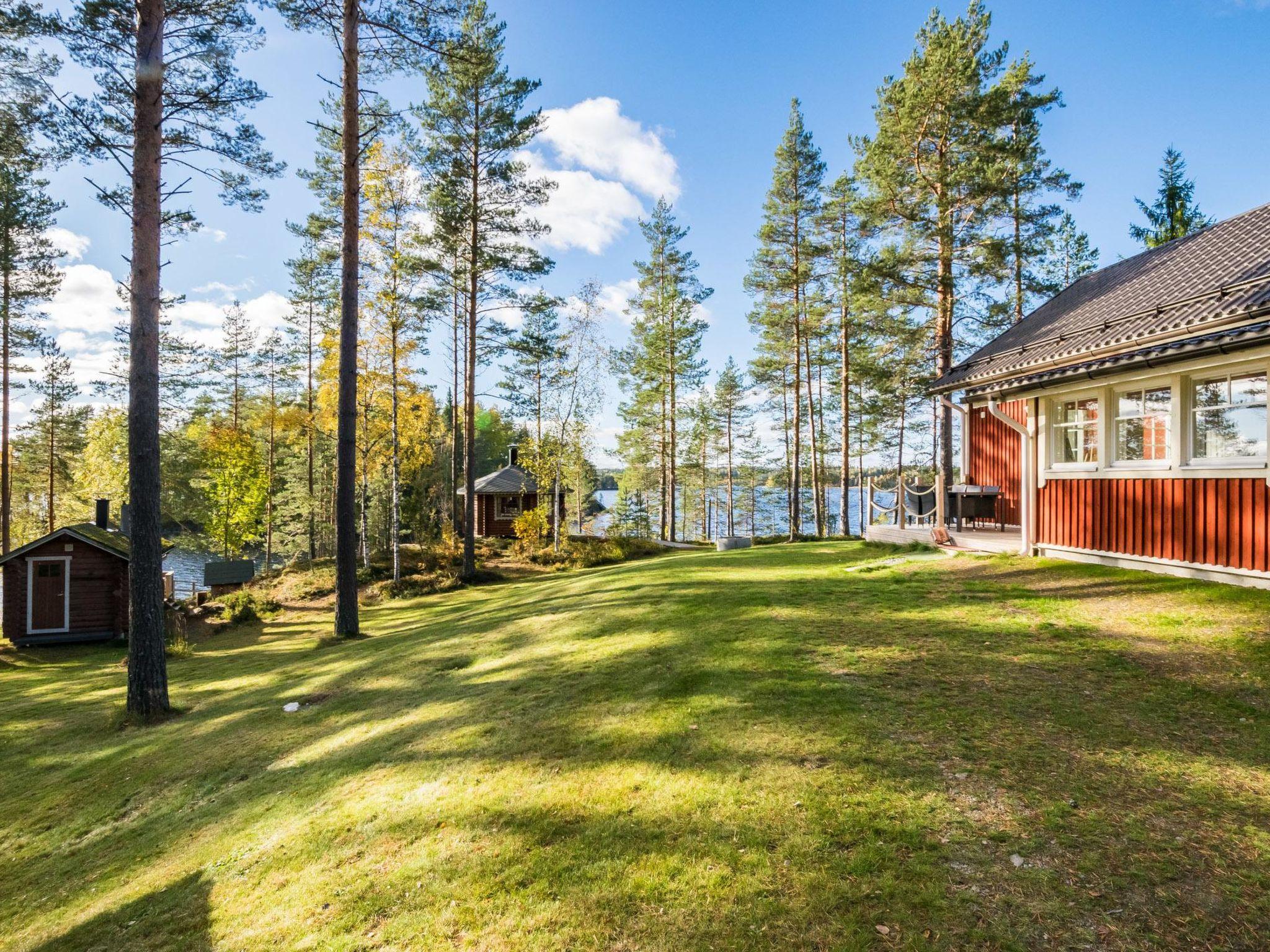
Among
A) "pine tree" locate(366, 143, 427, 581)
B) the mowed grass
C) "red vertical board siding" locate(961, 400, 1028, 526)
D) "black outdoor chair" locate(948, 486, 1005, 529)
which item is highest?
"pine tree" locate(366, 143, 427, 581)

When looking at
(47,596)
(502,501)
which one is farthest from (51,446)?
(502,501)

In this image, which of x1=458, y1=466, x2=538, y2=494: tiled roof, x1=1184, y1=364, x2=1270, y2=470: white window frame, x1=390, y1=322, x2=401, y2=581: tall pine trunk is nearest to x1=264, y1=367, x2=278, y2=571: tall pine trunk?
x1=458, y1=466, x2=538, y2=494: tiled roof

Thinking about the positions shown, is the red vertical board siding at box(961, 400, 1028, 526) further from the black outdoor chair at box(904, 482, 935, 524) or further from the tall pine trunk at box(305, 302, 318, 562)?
the tall pine trunk at box(305, 302, 318, 562)

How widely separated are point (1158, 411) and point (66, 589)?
84.0 ft

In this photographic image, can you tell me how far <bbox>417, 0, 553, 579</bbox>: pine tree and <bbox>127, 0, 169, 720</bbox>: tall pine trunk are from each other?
9328 mm

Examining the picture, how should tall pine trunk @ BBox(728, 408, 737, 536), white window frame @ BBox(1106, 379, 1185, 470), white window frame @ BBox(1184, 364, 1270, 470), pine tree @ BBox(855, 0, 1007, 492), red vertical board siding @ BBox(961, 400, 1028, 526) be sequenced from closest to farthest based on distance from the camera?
white window frame @ BBox(1184, 364, 1270, 470), white window frame @ BBox(1106, 379, 1185, 470), red vertical board siding @ BBox(961, 400, 1028, 526), pine tree @ BBox(855, 0, 1007, 492), tall pine trunk @ BBox(728, 408, 737, 536)

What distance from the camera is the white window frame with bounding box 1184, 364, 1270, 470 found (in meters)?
6.44

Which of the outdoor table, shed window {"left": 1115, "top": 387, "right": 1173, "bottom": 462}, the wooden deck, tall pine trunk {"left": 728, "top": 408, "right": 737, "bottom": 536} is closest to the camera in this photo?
shed window {"left": 1115, "top": 387, "right": 1173, "bottom": 462}

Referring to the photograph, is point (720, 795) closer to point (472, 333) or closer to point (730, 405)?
point (472, 333)

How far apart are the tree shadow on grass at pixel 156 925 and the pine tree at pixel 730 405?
3415cm

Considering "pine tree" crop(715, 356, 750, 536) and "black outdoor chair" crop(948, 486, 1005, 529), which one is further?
"pine tree" crop(715, 356, 750, 536)

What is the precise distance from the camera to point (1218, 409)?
22.7 ft

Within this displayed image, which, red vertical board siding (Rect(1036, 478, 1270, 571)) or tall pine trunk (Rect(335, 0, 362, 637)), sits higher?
tall pine trunk (Rect(335, 0, 362, 637))

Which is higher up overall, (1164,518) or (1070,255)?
(1070,255)
